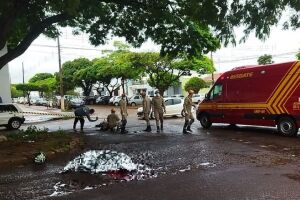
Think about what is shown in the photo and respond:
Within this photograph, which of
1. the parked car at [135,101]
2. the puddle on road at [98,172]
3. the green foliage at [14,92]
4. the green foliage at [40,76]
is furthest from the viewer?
the green foliage at [14,92]

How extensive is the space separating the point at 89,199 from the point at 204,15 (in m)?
7.94

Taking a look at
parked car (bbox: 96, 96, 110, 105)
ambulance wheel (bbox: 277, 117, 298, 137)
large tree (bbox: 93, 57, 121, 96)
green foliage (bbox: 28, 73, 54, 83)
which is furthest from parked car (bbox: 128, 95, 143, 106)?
green foliage (bbox: 28, 73, 54, 83)

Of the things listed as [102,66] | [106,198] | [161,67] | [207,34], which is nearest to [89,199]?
[106,198]

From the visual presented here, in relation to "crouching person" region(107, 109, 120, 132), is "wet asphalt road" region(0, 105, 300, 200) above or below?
below

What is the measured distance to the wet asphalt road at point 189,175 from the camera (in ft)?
22.0

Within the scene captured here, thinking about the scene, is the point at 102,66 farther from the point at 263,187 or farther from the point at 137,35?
the point at 263,187

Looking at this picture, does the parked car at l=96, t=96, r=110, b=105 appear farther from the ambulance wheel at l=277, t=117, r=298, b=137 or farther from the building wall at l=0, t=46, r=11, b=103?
the ambulance wheel at l=277, t=117, r=298, b=137

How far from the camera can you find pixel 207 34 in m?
17.2

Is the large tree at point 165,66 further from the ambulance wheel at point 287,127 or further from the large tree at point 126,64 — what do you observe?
the ambulance wheel at point 287,127

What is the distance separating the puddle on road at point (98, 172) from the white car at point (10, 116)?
Result: 1385cm

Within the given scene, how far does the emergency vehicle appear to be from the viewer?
45.6 feet

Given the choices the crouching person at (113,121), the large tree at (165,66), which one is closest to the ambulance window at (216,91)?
the crouching person at (113,121)

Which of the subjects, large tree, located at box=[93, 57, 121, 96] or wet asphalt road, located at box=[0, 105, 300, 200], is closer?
wet asphalt road, located at box=[0, 105, 300, 200]

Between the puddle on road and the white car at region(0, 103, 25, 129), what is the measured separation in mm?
13850
